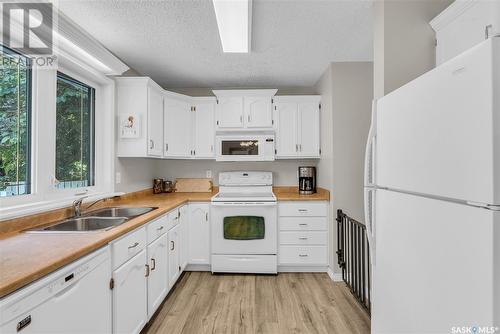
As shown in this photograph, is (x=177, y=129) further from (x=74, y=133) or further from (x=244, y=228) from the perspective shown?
(x=244, y=228)

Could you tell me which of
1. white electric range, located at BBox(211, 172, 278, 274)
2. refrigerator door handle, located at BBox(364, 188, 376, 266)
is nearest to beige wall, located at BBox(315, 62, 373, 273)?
white electric range, located at BBox(211, 172, 278, 274)

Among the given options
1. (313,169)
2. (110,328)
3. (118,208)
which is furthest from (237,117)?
(110,328)

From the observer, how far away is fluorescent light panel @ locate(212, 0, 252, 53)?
1.69 metres

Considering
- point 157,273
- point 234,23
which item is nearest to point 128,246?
point 157,273

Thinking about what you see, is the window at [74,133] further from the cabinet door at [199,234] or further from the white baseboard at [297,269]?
the white baseboard at [297,269]

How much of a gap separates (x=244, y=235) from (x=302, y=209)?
2.49 feet

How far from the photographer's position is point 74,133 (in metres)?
2.22

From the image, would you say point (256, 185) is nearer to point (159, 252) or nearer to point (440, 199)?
point (159, 252)

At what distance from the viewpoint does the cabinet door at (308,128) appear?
3.30m

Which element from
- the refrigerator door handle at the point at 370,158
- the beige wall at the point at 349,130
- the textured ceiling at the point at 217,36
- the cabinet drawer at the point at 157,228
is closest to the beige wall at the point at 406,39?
the textured ceiling at the point at 217,36

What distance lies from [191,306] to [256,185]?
175 centimetres

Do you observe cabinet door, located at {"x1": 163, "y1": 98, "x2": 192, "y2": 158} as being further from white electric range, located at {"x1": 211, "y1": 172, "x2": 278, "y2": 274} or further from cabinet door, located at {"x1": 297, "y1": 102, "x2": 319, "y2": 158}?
cabinet door, located at {"x1": 297, "y1": 102, "x2": 319, "y2": 158}

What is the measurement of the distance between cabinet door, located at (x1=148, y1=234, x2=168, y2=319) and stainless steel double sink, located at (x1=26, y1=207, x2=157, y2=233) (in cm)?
31

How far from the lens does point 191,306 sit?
2268mm
